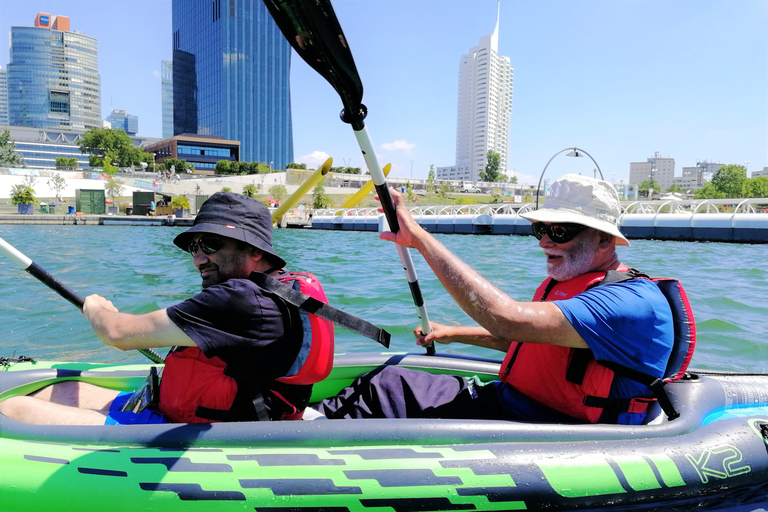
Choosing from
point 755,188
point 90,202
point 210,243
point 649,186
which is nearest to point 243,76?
point 90,202

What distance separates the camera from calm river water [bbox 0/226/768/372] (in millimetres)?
5559

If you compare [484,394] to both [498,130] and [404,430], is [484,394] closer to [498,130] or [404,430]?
[404,430]

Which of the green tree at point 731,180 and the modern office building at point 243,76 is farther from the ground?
the modern office building at point 243,76

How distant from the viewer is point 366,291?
8547mm

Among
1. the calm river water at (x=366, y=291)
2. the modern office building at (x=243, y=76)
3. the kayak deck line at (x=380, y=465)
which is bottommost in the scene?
the calm river water at (x=366, y=291)

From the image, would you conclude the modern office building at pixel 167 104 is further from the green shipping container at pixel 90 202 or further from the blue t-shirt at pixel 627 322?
the blue t-shirt at pixel 627 322

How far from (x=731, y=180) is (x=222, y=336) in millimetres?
90001

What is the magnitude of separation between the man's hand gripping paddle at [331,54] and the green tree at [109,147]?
255ft

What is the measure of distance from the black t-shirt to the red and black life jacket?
1.07 metres

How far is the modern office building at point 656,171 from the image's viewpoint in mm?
153750

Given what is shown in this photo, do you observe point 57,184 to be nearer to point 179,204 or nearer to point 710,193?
point 179,204

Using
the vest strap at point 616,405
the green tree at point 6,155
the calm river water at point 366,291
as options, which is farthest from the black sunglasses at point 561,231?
the green tree at point 6,155

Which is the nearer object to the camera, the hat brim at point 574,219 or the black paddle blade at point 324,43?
the black paddle blade at point 324,43

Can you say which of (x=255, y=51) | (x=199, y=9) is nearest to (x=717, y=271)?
(x=255, y=51)
